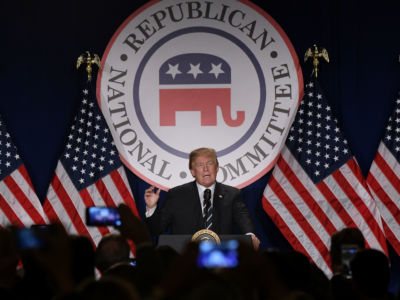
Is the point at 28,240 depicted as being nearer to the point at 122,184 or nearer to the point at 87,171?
the point at 122,184

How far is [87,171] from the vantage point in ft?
23.6

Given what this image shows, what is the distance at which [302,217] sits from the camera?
7.01 m

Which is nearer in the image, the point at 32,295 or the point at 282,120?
the point at 32,295

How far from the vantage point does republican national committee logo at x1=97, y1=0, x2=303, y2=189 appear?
721 cm

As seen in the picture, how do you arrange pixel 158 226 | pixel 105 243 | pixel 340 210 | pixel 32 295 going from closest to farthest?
pixel 32 295 < pixel 105 243 < pixel 158 226 < pixel 340 210

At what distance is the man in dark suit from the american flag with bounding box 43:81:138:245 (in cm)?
75

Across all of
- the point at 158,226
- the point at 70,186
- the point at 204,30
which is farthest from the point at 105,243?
the point at 204,30

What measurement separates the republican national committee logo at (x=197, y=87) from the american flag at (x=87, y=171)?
0.16 m

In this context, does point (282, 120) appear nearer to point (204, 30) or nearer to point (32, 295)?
point (204, 30)

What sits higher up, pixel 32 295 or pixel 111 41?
pixel 111 41

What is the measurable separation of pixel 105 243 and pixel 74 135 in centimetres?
377

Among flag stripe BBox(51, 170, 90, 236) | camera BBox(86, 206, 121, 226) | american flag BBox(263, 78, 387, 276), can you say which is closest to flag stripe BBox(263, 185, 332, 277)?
american flag BBox(263, 78, 387, 276)

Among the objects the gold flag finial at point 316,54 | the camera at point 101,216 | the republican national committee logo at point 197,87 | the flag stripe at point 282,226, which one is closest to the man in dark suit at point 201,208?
the flag stripe at point 282,226

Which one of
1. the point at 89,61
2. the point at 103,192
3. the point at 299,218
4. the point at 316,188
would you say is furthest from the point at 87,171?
the point at 316,188
